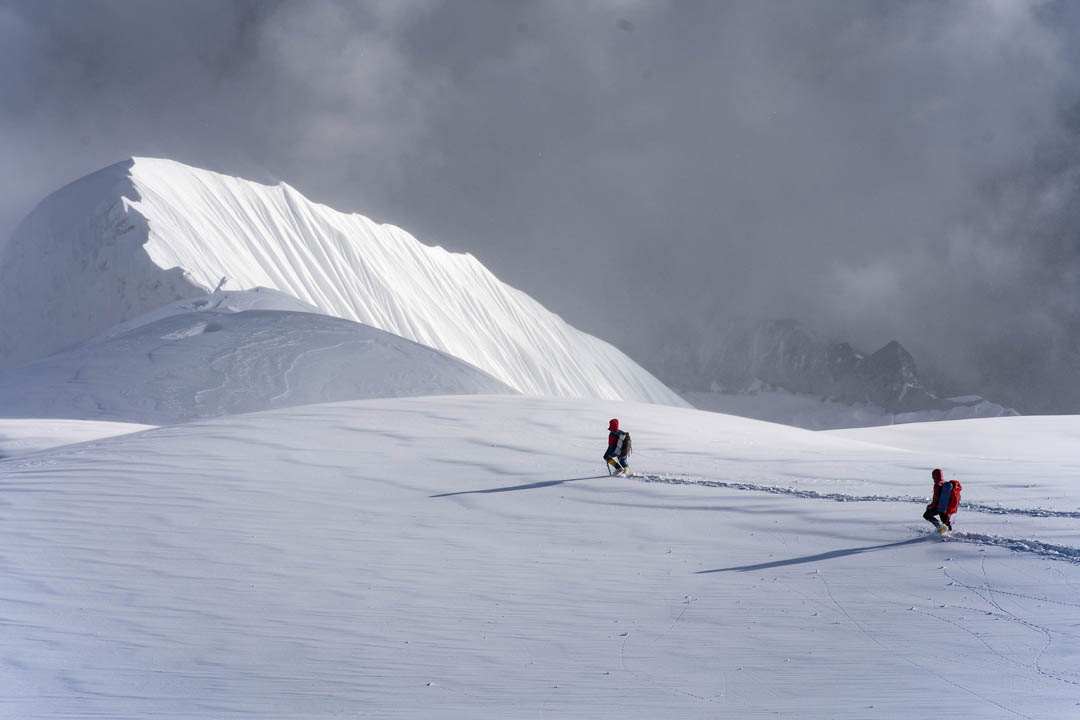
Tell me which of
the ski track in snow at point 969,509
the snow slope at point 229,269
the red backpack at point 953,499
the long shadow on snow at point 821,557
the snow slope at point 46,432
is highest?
the snow slope at point 229,269

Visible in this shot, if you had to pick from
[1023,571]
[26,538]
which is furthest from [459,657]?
[26,538]

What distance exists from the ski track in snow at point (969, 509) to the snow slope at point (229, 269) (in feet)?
195

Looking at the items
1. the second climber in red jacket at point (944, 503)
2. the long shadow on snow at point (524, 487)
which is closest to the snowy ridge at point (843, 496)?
the long shadow on snow at point (524, 487)

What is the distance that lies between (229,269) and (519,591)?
2772 inches

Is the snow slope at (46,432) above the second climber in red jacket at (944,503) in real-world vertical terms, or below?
below

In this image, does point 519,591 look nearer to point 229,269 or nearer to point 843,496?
point 843,496

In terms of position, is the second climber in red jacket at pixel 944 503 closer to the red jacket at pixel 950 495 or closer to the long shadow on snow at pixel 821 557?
the red jacket at pixel 950 495

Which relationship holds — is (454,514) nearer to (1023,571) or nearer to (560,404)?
(1023,571)

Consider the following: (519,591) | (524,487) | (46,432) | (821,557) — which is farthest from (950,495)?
(46,432)

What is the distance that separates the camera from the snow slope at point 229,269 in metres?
72.6

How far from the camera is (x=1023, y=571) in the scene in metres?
9.05

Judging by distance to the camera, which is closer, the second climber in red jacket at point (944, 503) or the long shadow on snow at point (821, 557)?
the long shadow on snow at point (821, 557)

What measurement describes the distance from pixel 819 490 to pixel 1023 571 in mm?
4533

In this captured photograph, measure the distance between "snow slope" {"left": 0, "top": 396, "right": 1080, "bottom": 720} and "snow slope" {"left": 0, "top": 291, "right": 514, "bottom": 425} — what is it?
14.7m
